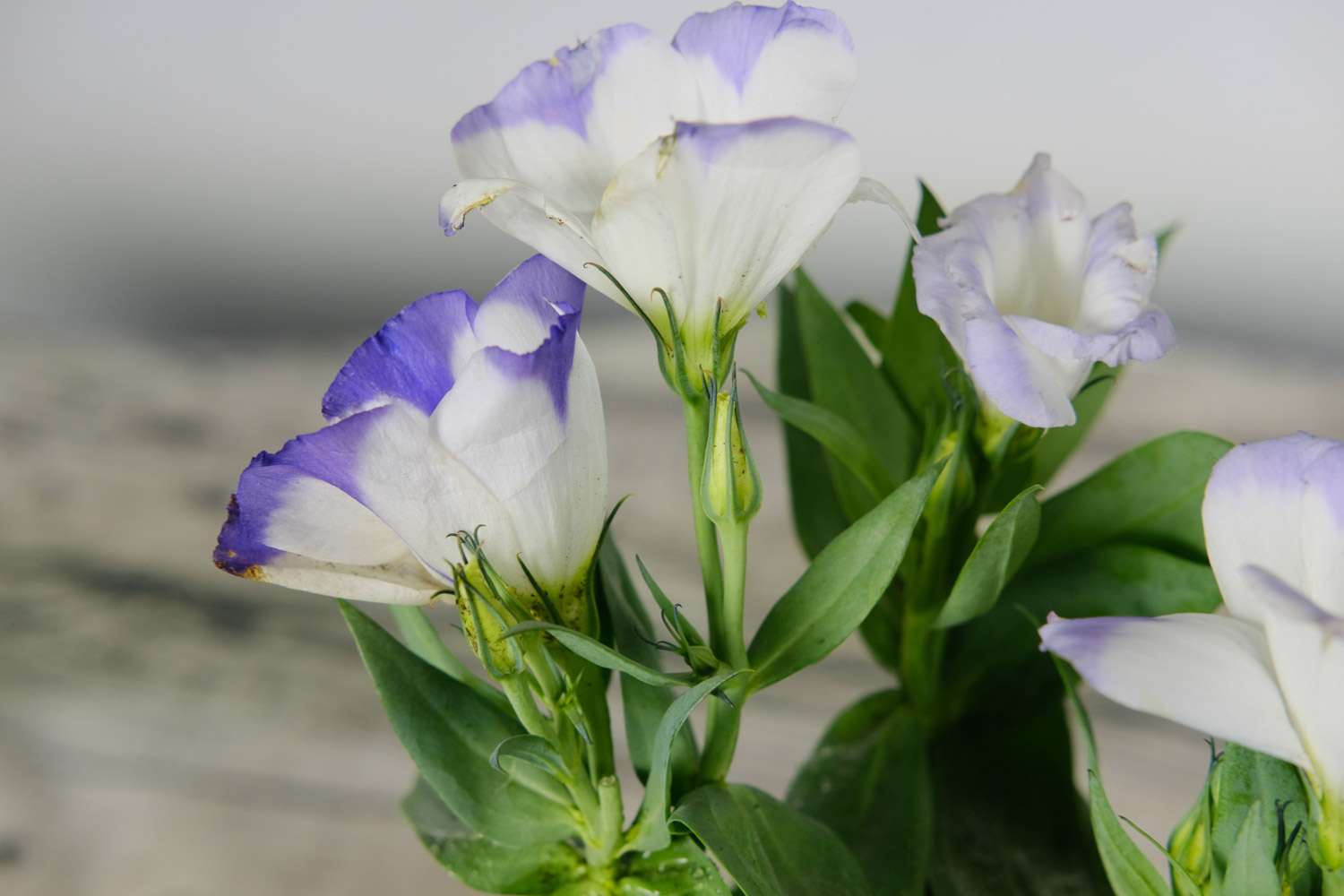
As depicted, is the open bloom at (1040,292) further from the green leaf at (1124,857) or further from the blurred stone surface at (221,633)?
the blurred stone surface at (221,633)

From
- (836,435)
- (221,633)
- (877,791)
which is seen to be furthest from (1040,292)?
(221,633)

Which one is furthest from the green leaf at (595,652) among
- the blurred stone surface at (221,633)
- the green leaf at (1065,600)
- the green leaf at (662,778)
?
Answer: the blurred stone surface at (221,633)

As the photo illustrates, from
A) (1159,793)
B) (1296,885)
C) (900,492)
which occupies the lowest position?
(1159,793)

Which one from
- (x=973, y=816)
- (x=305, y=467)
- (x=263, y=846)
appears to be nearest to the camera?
(x=305, y=467)

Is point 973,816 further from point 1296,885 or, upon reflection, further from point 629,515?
point 629,515

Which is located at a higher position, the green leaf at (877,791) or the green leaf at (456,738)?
the green leaf at (456,738)

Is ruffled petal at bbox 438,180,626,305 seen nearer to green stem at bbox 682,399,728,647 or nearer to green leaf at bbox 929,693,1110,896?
green stem at bbox 682,399,728,647

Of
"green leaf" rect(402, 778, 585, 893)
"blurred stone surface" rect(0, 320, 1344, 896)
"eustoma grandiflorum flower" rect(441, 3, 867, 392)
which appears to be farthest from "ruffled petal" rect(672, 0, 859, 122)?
"blurred stone surface" rect(0, 320, 1344, 896)

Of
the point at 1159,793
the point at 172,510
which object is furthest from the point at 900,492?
the point at 172,510
